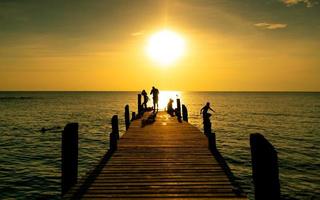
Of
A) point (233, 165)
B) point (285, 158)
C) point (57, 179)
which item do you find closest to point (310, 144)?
point (285, 158)

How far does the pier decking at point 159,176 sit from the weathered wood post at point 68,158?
638 mm

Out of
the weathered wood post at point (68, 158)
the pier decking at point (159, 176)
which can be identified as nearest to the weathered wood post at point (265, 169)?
the pier decking at point (159, 176)

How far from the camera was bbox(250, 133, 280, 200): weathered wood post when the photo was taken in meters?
5.00

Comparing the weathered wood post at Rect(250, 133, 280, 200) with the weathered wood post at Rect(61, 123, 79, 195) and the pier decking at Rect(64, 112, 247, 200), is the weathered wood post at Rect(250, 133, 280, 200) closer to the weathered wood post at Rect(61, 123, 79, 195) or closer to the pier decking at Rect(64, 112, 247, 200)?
the pier decking at Rect(64, 112, 247, 200)

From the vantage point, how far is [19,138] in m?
29.8

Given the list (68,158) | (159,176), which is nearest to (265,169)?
(159,176)

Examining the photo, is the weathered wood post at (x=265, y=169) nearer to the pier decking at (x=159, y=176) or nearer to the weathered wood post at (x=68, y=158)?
the pier decking at (x=159, y=176)

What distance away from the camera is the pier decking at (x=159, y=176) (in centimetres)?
606

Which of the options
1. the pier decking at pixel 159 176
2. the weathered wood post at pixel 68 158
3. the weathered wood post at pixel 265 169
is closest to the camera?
the weathered wood post at pixel 265 169

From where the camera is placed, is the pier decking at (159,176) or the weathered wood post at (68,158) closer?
the pier decking at (159,176)

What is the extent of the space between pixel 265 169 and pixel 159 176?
2910mm

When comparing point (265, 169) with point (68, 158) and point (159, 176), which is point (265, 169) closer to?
point (159, 176)

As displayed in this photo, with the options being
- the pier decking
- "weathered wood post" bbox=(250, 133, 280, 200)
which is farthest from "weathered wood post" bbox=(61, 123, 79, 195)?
"weathered wood post" bbox=(250, 133, 280, 200)

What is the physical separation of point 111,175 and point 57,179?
9.74m
